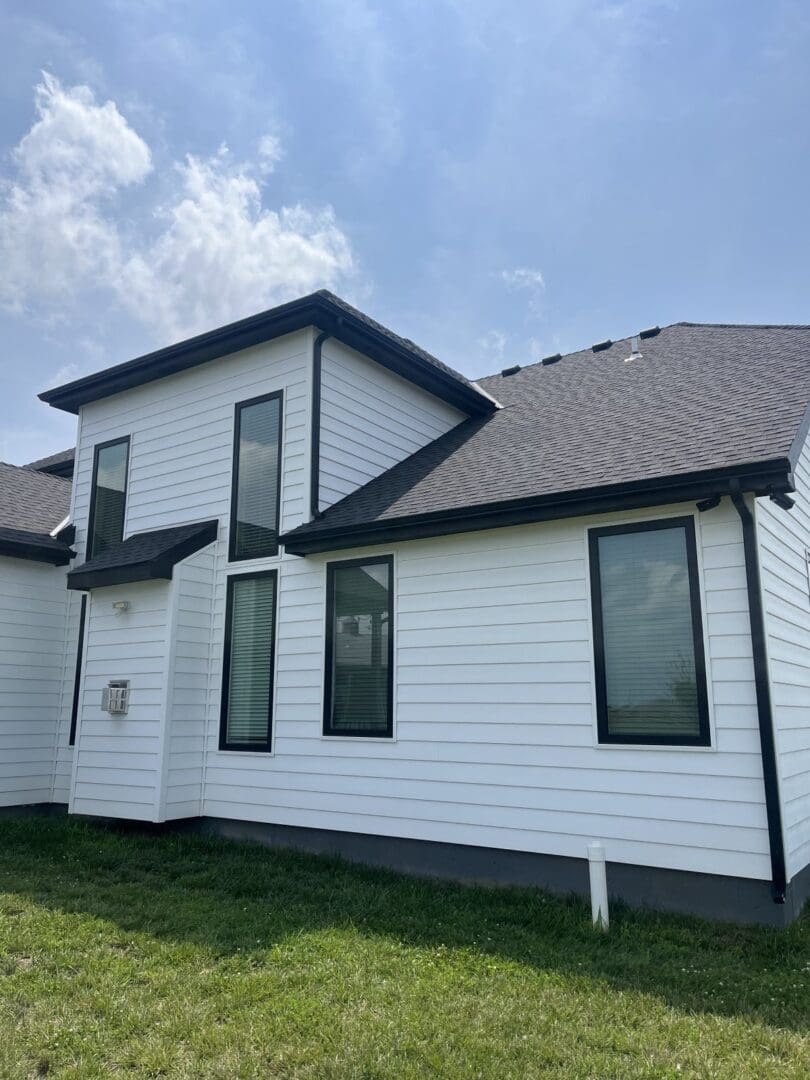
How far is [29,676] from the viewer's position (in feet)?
31.6

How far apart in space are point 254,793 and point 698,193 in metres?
9.07

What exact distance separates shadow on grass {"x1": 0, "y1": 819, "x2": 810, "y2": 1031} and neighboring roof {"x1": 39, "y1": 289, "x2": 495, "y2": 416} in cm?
550

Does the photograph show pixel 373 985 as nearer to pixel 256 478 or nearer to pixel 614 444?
pixel 614 444

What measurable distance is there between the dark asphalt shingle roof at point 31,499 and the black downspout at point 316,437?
14.4ft

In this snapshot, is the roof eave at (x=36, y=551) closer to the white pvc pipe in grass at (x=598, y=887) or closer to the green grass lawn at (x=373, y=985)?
the green grass lawn at (x=373, y=985)

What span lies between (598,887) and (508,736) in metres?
1.47

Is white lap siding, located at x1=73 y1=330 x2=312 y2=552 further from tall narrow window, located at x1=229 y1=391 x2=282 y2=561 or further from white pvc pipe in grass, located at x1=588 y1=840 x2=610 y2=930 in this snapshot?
white pvc pipe in grass, located at x1=588 y1=840 x2=610 y2=930

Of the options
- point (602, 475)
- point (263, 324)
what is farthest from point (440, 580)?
point (263, 324)

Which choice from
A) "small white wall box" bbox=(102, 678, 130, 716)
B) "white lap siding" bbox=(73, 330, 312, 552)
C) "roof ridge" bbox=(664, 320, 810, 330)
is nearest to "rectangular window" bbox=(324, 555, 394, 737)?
"white lap siding" bbox=(73, 330, 312, 552)

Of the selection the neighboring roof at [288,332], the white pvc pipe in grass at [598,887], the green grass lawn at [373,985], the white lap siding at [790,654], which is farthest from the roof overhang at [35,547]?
the white lap siding at [790,654]

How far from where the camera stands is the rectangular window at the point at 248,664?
7.96 metres

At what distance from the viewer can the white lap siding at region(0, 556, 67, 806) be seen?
30.7ft

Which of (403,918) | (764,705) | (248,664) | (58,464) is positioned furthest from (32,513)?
(764,705)

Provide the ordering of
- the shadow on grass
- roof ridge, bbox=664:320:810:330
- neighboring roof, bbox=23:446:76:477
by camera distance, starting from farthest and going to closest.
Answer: neighboring roof, bbox=23:446:76:477 < roof ridge, bbox=664:320:810:330 < the shadow on grass
